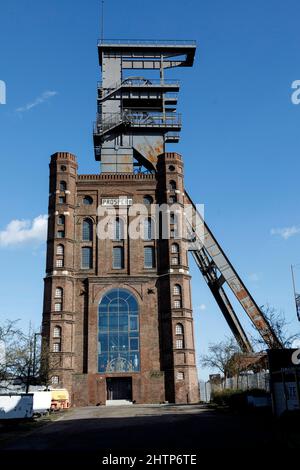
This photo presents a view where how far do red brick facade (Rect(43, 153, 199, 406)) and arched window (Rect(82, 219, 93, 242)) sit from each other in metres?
0.38

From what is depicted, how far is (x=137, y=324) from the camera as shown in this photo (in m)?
49.1

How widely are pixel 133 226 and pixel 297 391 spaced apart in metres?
33.0

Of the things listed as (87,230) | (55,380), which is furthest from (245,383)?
(87,230)

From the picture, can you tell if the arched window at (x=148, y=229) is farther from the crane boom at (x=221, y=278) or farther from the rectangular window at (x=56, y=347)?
the rectangular window at (x=56, y=347)

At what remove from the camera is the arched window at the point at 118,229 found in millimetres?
52469

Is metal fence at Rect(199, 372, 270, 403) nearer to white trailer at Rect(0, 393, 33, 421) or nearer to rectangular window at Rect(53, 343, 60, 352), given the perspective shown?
white trailer at Rect(0, 393, 33, 421)

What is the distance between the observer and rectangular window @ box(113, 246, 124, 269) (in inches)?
2036

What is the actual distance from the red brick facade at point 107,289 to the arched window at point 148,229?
0.66 meters

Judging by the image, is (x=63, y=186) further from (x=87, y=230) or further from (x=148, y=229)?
(x=148, y=229)

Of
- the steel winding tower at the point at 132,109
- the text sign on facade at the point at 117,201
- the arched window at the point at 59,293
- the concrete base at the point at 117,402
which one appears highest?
the steel winding tower at the point at 132,109

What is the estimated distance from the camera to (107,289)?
50031 mm

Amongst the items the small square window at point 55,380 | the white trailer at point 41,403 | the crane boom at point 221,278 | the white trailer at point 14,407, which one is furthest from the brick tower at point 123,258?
the white trailer at point 14,407

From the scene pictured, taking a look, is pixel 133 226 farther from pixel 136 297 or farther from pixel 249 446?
pixel 249 446
